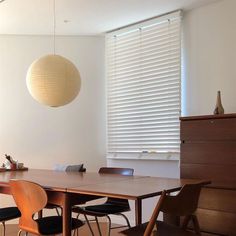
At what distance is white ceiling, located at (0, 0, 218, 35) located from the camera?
380cm

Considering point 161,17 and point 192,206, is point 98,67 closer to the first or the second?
point 161,17

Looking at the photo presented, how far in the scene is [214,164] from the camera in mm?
3178

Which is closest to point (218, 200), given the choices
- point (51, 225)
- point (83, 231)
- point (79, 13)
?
point (51, 225)

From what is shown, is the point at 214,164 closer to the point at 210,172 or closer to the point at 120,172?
the point at 210,172

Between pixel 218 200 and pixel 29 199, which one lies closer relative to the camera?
pixel 29 199

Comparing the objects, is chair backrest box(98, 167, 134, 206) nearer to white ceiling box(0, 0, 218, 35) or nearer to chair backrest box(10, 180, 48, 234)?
chair backrest box(10, 180, 48, 234)

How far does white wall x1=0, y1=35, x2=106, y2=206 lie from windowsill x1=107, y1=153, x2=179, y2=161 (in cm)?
28

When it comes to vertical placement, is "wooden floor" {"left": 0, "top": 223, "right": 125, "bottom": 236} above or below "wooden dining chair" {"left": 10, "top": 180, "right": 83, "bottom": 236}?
below

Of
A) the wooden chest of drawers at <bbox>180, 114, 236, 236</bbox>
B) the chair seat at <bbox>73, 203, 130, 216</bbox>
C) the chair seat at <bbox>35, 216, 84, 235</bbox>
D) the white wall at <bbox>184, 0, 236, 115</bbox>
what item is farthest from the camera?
the white wall at <bbox>184, 0, 236, 115</bbox>

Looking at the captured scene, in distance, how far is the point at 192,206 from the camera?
2488mm

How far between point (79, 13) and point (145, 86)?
120 cm

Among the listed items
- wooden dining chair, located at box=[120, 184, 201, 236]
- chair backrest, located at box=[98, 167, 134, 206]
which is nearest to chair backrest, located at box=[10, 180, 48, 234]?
wooden dining chair, located at box=[120, 184, 201, 236]

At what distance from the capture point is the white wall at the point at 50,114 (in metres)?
4.82

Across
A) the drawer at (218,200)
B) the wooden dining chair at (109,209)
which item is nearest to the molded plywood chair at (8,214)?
the wooden dining chair at (109,209)
